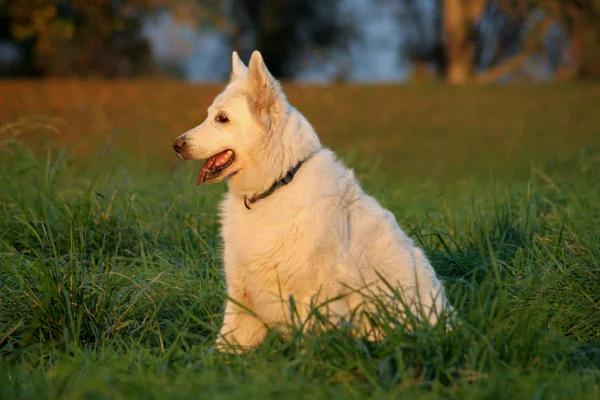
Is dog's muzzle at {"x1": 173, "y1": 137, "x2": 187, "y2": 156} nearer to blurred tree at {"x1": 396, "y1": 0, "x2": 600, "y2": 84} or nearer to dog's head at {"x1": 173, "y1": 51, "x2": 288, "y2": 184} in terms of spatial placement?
dog's head at {"x1": 173, "y1": 51, "x2": 288, "y2": 184}

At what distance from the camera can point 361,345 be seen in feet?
11.6

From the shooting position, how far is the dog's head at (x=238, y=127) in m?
4.35

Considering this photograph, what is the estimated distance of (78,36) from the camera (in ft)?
77.6

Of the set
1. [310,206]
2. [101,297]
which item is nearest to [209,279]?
[101,297]

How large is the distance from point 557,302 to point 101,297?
9.01 feet

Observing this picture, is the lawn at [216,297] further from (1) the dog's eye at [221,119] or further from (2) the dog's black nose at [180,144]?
(1) the dog's eye at [221,119]

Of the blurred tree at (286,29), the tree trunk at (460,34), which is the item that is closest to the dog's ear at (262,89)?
the tree trunk at (460,34)

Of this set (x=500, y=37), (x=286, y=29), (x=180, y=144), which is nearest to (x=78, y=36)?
(x=286, y=29)

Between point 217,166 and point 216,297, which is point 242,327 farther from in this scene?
point 217,166

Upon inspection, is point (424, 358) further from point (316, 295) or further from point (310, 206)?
point (310, 206)

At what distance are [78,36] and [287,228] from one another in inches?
844

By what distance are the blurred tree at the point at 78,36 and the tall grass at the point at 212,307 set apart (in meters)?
14.2

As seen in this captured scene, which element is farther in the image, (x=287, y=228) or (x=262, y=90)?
(x=262, y=90)

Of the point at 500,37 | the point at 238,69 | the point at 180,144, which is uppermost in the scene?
the point at 500,37
